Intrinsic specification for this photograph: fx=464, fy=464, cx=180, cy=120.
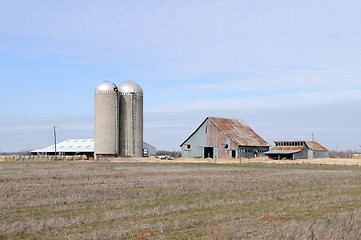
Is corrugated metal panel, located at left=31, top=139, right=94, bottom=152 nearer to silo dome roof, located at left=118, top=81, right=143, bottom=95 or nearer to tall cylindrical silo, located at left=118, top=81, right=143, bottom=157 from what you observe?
tall cylindrical silo, located at left=118, top=81, right=143, bottom=157

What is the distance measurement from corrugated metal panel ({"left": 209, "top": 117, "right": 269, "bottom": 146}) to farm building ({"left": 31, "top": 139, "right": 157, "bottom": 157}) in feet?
73.9

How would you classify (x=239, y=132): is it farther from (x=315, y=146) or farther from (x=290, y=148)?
(x=315, y=146)

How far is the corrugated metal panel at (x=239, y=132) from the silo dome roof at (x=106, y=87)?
780 inches

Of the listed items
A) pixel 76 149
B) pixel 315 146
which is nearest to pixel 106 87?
pixel 76 149

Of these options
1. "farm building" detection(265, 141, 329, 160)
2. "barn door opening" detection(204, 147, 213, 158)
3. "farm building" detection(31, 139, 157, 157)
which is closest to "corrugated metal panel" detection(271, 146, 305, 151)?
"farm building" detection(265, 141, 329, 160)

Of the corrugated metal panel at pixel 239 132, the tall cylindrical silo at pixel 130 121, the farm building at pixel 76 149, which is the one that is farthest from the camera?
the farm building at pixel 76 149

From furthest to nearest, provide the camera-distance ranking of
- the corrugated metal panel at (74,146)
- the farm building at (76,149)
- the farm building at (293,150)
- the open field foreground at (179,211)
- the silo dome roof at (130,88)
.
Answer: the corrugated metal panel at (74,146) < the farm building at (76,149) < the silo dome roof at (130,88) < the farm building at (293,150) < the open field foreground at (179,211)

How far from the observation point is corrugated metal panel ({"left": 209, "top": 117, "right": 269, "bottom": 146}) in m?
86.9

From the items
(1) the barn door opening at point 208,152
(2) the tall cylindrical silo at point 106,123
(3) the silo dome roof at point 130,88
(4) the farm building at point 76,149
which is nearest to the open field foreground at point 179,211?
(2) the tall cylindrical silo at point 106,123

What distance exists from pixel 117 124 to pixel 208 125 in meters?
17.5

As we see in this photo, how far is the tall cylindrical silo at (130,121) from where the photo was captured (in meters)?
91.0

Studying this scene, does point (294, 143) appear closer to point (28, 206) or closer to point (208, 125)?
point (208, 125)

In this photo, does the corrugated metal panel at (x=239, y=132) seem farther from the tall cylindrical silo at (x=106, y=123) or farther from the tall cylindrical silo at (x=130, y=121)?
the tall cylindrical silo at (x=106, y=123)

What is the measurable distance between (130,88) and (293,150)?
33897mm
